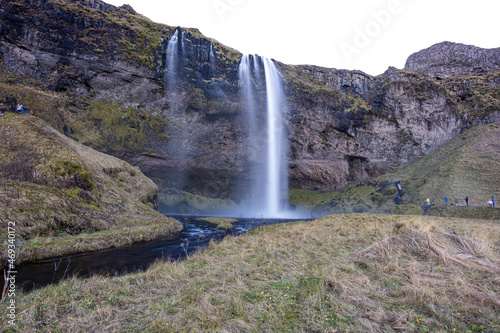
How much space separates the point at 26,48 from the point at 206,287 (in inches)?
1678

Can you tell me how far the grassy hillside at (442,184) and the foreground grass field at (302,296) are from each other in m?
22.1

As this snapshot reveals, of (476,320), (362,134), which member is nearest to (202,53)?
(362,134)

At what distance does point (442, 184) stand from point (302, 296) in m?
41.9

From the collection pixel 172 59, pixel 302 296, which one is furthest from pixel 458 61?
pixel 302 296

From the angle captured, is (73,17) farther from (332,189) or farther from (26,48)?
(332,189)

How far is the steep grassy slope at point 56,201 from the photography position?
1049 cm

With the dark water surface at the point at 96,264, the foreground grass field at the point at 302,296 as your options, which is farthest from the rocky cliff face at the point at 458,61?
the dark water surface at the point at 96,264

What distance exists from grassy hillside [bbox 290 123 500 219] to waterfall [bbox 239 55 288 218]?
5.82m

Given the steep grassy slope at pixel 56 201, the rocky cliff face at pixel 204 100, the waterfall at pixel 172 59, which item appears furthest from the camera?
the waterfall at pixel 172 59

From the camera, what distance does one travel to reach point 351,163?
172 ft

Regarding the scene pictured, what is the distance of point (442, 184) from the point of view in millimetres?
34000

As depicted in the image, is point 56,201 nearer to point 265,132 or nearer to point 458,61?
point 265,132

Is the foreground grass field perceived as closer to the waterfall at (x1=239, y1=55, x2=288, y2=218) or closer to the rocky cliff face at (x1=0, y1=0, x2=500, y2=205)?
the rocky cliff face at (x1=0, y1=0, x2=500, y2=205)

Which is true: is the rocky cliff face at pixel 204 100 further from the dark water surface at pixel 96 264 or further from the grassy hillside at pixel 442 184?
the dark water surface at pixel 96 264
